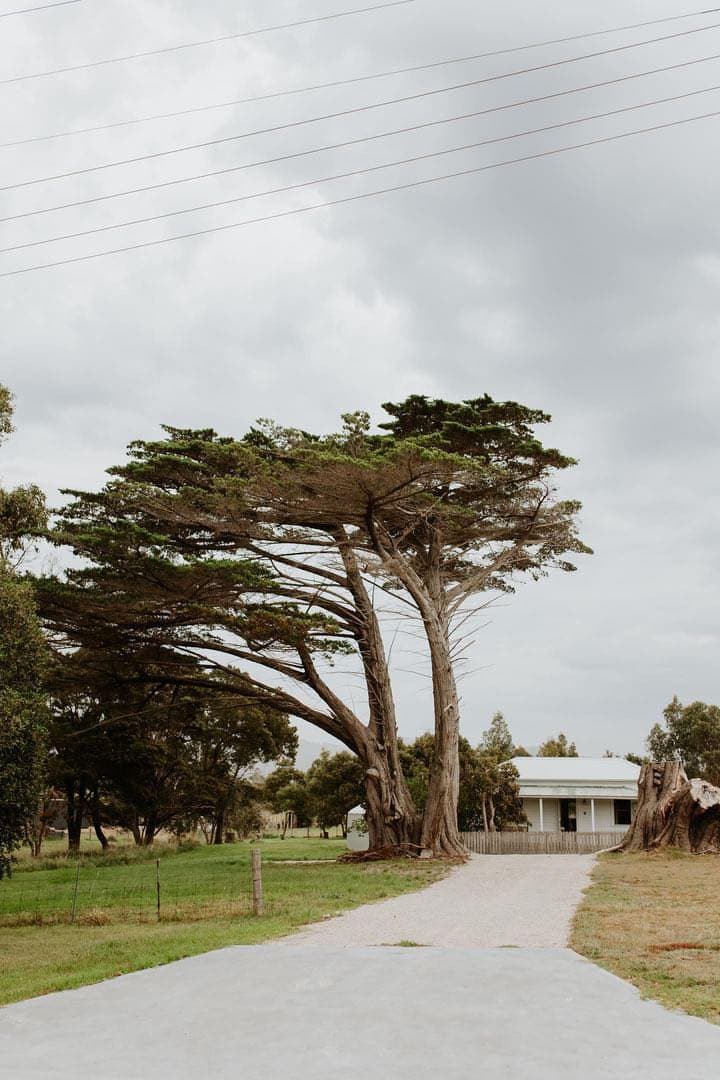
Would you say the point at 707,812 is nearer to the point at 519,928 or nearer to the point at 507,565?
the point at 507,565

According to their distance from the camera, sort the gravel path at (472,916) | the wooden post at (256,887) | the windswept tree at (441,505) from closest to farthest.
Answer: the gravel path at (472,916)
the wooden post at (256,887)
the windswept tree at (441,505)

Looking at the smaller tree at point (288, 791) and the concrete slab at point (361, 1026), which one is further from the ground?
the concrete slab at point (361, 1026)

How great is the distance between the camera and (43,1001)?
7.41 meters

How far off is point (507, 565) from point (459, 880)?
434 inches

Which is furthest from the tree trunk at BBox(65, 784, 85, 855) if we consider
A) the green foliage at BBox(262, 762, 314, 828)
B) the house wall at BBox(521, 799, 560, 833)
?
the house wall at BBox(521, 799, 560, 833)

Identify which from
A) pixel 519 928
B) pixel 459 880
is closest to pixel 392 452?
pixel 459 880

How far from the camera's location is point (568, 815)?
39.3 m

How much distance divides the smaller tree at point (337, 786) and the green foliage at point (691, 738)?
20.7m

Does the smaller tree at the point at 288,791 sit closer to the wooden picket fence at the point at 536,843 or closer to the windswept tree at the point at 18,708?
the wooden picket fence at the point at 536,843

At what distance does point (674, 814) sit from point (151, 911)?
15.8 m

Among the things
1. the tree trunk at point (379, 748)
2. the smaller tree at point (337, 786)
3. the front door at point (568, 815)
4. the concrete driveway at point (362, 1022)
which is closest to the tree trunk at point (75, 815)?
the smaller tree at point (337, 786)

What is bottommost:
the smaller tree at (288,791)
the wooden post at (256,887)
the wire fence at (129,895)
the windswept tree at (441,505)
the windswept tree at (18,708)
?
the smaller tree at (288,791)

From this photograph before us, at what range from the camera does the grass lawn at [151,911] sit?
9.51 m

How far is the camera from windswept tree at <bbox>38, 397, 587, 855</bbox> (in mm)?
20906
